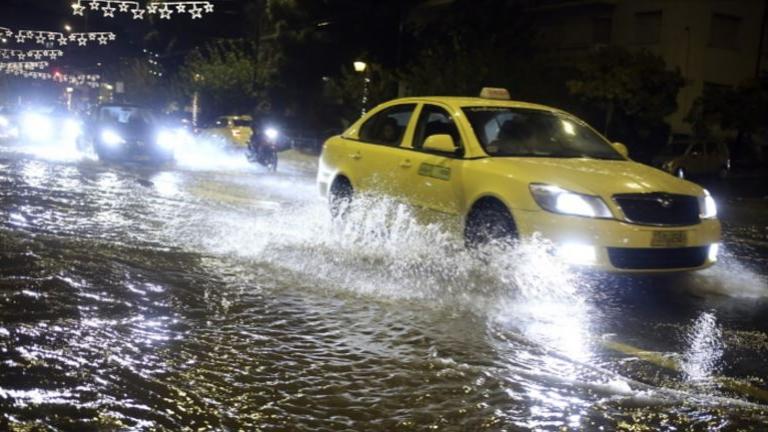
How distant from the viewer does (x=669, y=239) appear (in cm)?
666

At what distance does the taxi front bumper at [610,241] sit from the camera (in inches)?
255

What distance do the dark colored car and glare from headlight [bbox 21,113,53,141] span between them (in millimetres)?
8493

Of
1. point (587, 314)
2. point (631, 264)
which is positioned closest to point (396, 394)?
point (587, 314)

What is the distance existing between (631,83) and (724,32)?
7.52 metres

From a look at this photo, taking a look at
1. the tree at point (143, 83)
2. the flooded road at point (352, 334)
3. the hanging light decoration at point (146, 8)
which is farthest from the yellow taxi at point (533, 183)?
the tree at point (143, 83)

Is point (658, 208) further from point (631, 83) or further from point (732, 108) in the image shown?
point (732, 108)

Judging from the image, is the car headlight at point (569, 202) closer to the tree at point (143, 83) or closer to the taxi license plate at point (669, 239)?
the taxi license plate at point (669, 239)

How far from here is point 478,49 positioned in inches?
1297

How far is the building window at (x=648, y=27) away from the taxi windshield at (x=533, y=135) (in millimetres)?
27589

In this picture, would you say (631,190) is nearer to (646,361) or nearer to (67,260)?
(646,361)

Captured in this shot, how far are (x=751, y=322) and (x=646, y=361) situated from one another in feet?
5.72

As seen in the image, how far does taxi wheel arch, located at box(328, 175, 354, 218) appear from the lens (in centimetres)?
923

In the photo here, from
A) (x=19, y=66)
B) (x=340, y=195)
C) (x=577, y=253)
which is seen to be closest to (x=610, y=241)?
(x=577, y=253)

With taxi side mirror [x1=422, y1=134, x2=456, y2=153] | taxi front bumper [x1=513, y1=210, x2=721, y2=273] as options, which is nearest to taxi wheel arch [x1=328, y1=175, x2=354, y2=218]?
taxi side mirror [x1=422, y1=134, x2=456, y2=153]
